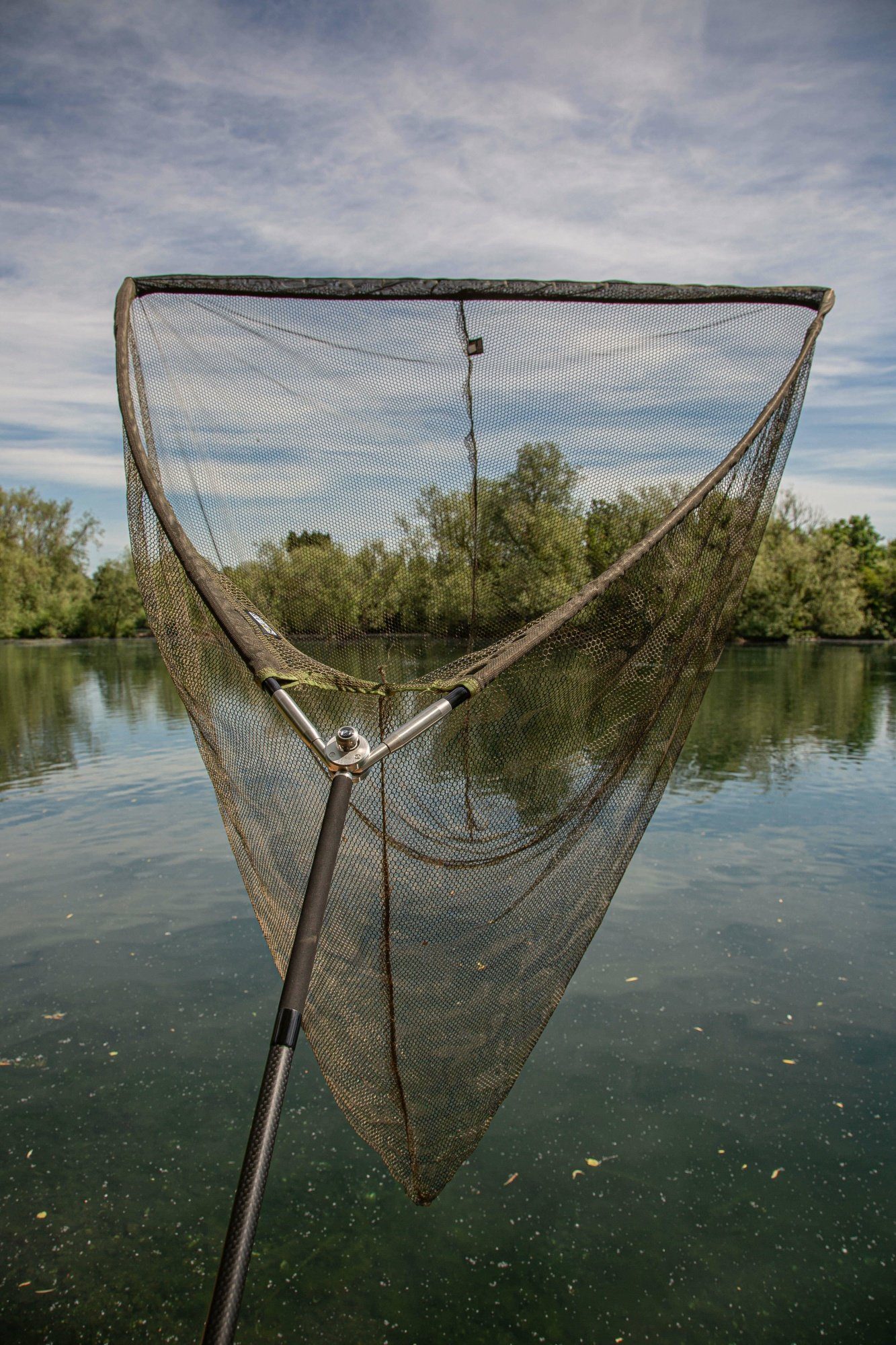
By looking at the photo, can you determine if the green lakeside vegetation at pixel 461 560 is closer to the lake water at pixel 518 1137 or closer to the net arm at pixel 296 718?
the net arm at pixel 296 718

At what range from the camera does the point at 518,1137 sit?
11.6ft

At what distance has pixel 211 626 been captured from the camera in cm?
298

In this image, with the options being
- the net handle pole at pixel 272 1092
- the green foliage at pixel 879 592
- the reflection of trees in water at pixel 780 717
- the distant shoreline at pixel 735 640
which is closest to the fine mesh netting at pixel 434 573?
the net handle pole at pixel 272 1092

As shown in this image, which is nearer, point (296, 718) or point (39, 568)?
point (296, 718)

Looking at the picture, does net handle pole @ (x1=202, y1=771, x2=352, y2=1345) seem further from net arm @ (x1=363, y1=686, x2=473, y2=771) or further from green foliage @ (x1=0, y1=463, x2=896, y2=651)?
green foliage @ (x1=0, y1=463, x2=896, y2=651)

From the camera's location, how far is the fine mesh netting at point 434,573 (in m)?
2.76

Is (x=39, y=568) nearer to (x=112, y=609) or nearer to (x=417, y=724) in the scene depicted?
(x=112, y=609)

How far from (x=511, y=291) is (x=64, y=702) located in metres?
17.0

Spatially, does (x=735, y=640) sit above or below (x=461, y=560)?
below

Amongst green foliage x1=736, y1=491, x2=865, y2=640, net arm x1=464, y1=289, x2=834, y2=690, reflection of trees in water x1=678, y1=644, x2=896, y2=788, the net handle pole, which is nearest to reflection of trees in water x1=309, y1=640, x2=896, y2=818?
net arm x1=464, y1=289, x2=834, y2=690

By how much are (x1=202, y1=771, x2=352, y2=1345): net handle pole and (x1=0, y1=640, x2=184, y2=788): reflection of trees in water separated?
932 centimetres

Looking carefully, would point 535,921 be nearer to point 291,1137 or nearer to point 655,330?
point 291,1137

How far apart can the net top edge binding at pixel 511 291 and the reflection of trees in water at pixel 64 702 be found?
833cm

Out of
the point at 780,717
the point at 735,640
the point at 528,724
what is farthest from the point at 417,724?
the point at 735,640
